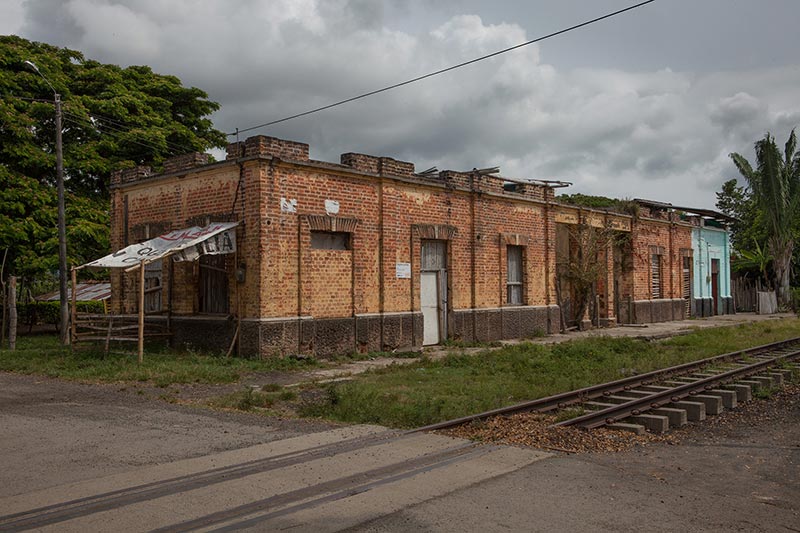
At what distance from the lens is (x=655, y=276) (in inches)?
1163

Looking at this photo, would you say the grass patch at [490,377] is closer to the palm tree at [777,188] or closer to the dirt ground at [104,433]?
the dirt ground at [104,433]

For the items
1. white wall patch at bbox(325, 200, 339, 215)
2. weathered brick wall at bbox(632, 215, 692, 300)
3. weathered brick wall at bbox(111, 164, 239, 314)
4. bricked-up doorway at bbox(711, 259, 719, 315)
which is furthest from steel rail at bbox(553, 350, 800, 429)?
bricked-up doorway at bbox(711, 259, 719, 315)

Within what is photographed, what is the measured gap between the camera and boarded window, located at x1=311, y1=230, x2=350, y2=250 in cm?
1592

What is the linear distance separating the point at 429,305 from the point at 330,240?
154 inches

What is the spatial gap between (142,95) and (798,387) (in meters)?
25.3

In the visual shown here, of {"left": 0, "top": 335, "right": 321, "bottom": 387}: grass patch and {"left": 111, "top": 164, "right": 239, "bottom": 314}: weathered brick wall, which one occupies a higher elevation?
{"left": 111, "top": 164, "right": 239, "bottom": 314}: weathered brick wall

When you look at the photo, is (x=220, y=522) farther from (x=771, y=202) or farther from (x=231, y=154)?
(x=771, y=202)

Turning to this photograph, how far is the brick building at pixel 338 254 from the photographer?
14977mm

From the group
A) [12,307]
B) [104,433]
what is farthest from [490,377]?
[12,307]

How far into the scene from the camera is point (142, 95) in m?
27.4

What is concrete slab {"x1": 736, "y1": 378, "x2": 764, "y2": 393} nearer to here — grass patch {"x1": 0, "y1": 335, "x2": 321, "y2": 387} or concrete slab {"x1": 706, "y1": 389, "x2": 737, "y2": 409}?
concrete slab {"x1": 706, "y1": 389, "x2": 737, "y2": 409}

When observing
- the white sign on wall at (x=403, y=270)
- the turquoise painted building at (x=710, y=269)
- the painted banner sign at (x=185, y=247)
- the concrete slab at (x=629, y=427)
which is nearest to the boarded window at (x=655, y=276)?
the turquoise painted building at (x=710, y=269)

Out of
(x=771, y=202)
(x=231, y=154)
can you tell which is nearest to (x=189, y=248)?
(x=231, y=154)

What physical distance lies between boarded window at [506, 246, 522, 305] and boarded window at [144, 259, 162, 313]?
10442mm
